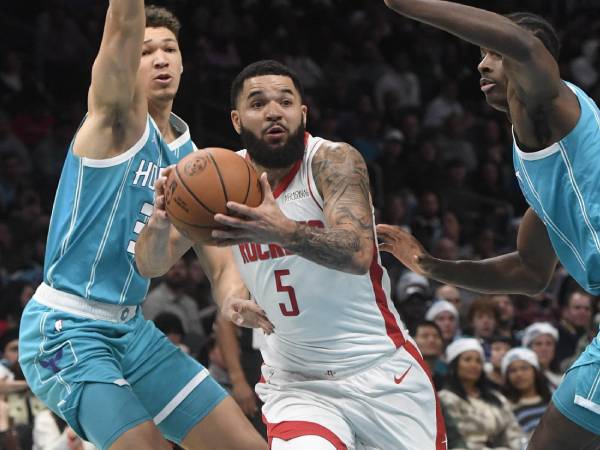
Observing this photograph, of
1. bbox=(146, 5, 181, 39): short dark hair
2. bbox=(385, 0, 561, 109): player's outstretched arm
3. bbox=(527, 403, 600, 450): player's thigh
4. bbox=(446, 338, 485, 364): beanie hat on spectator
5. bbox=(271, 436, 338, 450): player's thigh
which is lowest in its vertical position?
bbox=(446, 338, 485, 364): beanie hat on spectator

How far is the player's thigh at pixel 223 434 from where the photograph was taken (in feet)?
17.6

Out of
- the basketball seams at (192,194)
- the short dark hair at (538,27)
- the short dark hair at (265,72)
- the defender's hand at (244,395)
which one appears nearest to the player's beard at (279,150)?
the short dark hair at (265,72)

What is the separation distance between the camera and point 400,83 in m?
16.0

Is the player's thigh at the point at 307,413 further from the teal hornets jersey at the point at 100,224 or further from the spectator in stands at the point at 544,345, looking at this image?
the spectator in stands at the point at 544,345

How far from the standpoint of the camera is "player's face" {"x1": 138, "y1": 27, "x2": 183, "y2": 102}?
5613mm

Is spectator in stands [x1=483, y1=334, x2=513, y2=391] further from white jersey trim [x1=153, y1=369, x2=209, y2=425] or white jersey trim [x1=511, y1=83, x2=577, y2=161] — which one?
white jersey trim [x1=511, y1=83, x2=577, y2=161]

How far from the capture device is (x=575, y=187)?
15.5 feet

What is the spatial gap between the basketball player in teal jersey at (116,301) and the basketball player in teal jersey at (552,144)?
1295 millimetres

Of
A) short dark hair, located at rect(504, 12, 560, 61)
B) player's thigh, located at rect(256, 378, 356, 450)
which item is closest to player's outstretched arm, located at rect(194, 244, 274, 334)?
player's thigh, located at rect(256, 378, 356, 450)

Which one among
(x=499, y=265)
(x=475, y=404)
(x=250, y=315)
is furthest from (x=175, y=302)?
(x=250, y=315)

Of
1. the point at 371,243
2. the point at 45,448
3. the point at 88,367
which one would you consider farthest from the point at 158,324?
the point at 371,243

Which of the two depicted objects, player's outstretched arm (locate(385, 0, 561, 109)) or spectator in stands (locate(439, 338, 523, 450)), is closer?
player's outstretched arm (locate(385, 0, 561, 109))

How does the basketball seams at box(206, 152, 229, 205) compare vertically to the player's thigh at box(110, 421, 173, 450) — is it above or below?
above

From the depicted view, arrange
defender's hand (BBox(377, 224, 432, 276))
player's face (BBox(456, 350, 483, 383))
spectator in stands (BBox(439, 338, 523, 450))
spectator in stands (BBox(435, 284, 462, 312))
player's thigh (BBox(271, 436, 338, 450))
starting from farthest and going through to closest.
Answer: spectator in stands (BBox(435, 284, 462, 312)) < player's face (BBox(456, 350, 483, 383)) < spectator in stands (BBox(439, 338, 523, 450)) < defender's hand (BBox(377, 224, 432, 276)) < player's thigh (BBox(271, 436, 338, 450))
